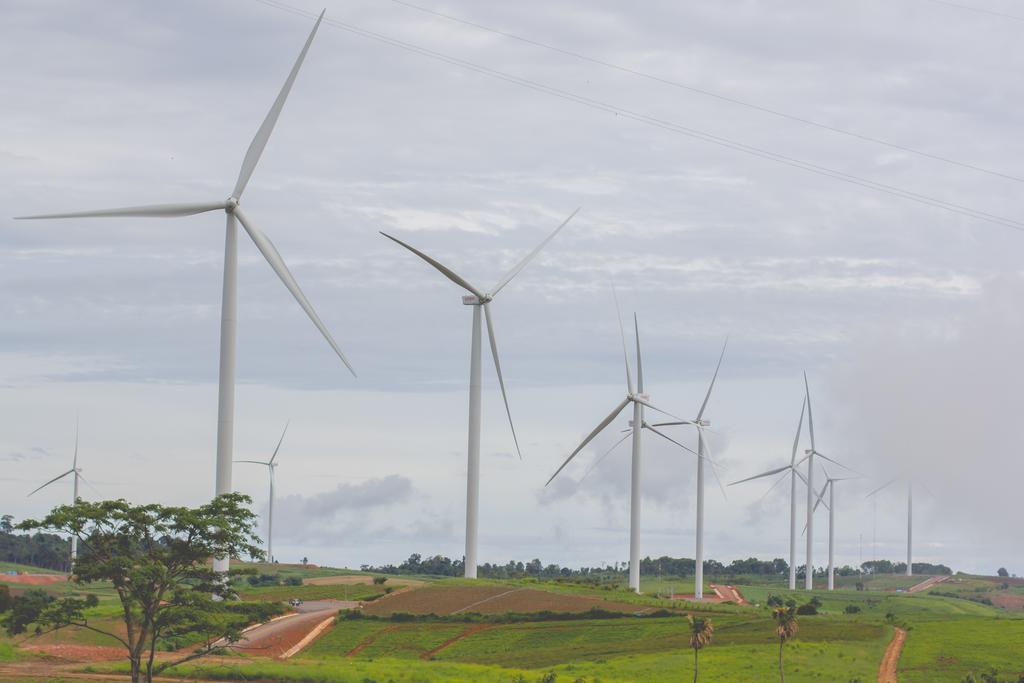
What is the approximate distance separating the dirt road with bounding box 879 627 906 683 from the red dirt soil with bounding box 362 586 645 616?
26.8 meters

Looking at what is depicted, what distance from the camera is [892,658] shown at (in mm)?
110500

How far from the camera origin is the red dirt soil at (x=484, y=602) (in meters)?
138

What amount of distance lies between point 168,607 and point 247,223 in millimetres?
35985

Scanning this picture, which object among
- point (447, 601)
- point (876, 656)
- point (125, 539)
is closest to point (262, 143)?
point (125, 539)

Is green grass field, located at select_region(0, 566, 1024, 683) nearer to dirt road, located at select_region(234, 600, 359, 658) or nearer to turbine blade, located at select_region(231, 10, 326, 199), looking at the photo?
dirt road, located at select_region(234, 600, 359, 658)

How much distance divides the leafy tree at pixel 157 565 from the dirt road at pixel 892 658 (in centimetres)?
4582

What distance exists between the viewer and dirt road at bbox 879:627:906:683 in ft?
332

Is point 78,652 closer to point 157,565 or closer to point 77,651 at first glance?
point 77,651

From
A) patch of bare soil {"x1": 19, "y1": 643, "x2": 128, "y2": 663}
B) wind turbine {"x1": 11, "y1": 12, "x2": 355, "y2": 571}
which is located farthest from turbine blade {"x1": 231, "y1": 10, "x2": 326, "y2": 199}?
patch of bare soil {"x1": 19, "y1": 643, "x2": 128, "y2": 663}

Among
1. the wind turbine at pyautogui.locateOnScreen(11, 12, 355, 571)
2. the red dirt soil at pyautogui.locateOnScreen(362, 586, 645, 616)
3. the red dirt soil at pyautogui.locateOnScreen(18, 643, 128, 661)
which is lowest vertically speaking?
the red dirt soil at pyautogui.locateOnScreen(18, 643, 128, 661)

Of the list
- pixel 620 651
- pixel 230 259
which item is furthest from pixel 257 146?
pixel 620 651

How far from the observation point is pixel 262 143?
112 meters

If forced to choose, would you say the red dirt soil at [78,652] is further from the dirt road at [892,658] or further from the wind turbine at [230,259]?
the dirt road at [892,658]

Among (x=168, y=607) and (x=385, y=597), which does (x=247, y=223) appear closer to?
(x=168, y=607)
